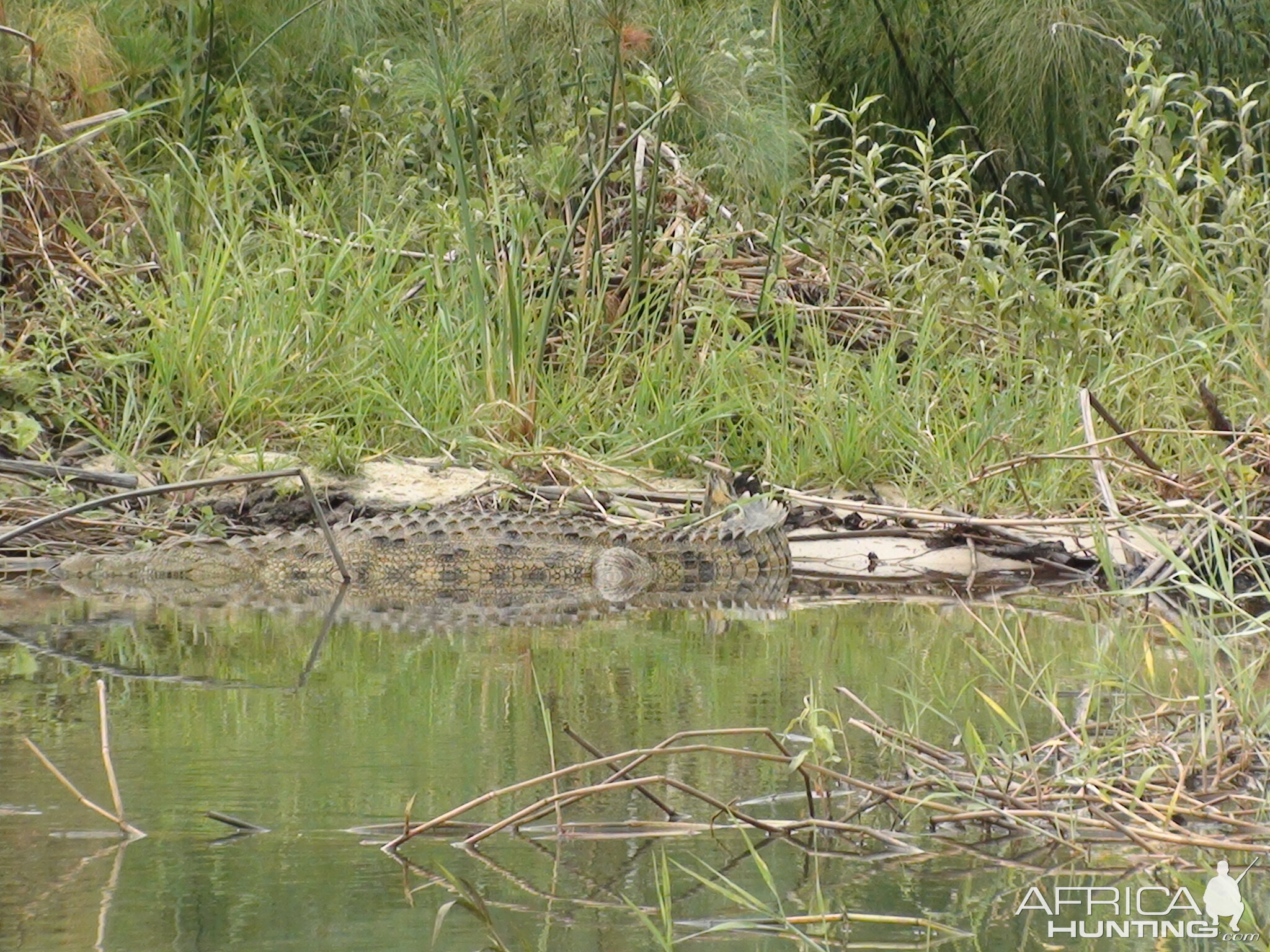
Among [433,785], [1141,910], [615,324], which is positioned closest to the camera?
[1141,910]

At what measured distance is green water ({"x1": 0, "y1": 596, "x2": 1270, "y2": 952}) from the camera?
7.06 ft

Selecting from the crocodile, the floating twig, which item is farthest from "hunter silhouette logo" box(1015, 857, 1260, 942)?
the crocodile

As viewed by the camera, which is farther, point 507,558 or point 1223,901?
point 507,558

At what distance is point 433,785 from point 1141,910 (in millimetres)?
1129

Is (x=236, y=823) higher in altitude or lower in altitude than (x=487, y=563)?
higher

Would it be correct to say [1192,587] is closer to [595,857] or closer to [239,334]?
[595,857]

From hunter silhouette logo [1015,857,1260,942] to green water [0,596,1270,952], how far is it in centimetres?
2

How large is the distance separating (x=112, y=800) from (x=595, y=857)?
760 mm

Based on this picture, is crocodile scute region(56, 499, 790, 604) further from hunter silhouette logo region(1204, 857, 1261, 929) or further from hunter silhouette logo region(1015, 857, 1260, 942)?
hunter silhouette logo region(1204, 857, 1261, 929)

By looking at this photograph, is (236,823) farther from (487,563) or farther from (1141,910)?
(487,563)

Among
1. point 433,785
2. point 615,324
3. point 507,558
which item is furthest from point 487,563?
point 433,785

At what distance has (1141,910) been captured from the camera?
2213 mm

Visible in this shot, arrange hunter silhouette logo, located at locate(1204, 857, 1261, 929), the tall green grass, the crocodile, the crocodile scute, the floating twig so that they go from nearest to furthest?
hunter silhouette logo, located at locate(1204, 857, 1261, 929) < the floating twig < the crocodile < the crocodile scute < the tall green grass

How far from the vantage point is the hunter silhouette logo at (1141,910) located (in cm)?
210
